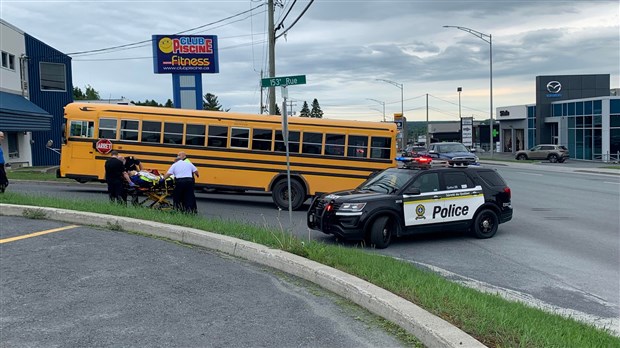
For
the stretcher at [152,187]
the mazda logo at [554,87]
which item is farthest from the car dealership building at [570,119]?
the stretcher at [152,187]

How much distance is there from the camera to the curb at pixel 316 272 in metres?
4.93

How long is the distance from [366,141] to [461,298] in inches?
476

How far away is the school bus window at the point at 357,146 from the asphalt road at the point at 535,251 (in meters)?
2.37

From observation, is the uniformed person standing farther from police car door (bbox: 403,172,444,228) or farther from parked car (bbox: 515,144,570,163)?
parked car (bbox: 515,144,570,163)

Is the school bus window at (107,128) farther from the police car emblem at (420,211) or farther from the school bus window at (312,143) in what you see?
the police car emblem at (420,211)

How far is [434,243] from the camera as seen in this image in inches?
480

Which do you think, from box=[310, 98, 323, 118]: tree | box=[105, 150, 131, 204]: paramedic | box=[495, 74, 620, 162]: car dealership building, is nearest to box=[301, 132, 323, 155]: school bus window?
box=[105, 150, 131, 204]: paramedic

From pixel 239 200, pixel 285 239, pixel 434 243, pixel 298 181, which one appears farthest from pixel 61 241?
pixel 239 200

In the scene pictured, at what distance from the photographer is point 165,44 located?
3048 centimetres

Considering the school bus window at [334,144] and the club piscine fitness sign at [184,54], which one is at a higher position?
the club piscine fitness sign at [184,54]

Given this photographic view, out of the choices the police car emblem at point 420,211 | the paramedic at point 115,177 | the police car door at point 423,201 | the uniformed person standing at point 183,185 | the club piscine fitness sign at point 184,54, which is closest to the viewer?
the police car door at point 423,201

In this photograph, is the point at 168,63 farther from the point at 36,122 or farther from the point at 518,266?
the point at 518,266

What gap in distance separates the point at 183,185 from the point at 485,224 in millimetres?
6684

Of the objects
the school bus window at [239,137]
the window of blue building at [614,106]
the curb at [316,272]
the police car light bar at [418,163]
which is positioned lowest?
the curb at [316,272]
